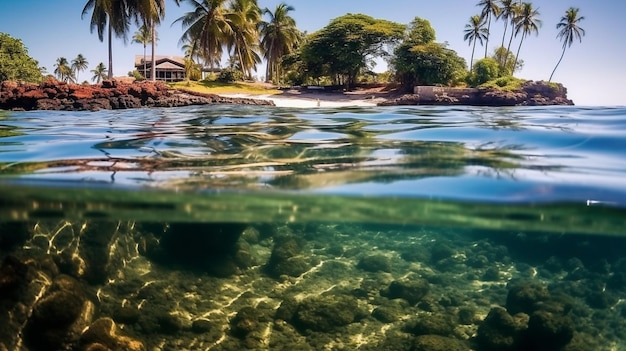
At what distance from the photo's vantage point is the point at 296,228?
492 inches

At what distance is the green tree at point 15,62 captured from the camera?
52203 mm

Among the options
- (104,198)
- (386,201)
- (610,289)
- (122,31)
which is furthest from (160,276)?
(122,31)

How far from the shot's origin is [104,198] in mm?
7043

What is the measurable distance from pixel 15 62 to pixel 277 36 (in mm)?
33025

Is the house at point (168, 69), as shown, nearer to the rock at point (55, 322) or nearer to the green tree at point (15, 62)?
the green tree at point (15, 62)

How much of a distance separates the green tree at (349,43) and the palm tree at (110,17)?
63.3ft

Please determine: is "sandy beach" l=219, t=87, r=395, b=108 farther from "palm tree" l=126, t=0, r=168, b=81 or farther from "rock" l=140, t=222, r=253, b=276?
"rock" l=140, t=222, r=253, b=276

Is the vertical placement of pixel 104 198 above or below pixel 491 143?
below

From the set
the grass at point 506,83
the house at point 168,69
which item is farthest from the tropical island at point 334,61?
the house at point 168,69

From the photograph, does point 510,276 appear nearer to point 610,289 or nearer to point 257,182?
point 610,289

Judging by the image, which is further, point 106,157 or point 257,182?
point 106,157

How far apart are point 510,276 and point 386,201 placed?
9066mm

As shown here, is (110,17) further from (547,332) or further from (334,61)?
(547,332)

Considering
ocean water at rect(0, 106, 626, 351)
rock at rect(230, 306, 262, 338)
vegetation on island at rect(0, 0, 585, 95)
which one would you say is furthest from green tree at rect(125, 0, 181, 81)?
rock at rect(230, 306, 262, 338)
